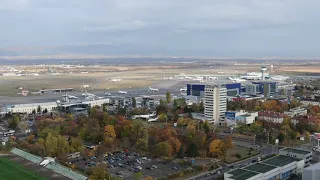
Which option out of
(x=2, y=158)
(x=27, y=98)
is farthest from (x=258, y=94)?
(x=2, y=158)

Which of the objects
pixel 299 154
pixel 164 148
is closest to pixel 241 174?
pixel 299 154

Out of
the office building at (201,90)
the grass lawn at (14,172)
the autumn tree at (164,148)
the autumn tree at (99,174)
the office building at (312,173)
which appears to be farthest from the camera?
the office building at (201,90)

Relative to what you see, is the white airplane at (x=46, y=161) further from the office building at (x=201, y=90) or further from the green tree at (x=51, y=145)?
the office building at (x=201, y=90)

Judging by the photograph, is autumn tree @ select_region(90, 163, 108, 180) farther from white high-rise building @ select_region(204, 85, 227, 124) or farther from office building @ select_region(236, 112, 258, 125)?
white high-rise building @ select_region(204, 85, 227, 124)

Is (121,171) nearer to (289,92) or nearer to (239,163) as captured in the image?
(239,163)

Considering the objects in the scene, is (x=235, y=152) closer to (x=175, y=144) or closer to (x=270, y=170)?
(x=175, y=144)

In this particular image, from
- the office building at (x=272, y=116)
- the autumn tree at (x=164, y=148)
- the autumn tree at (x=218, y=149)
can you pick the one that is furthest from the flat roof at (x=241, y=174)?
the office building at (x=272, y=116)

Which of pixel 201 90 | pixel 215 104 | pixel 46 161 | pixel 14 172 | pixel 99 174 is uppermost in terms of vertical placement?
pixel 215 104
